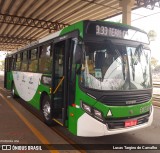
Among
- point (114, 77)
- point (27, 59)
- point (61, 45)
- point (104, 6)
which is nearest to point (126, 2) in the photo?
point (104, 6)

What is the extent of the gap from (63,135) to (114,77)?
233cm

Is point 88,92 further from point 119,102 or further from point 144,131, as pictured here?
point 144,131

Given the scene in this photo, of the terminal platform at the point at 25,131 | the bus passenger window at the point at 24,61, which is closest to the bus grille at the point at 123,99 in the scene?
the terminal platform at the point at 25,131

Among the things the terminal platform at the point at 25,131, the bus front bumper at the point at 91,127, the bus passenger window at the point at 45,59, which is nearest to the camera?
the bus front bumper at the point at 91,127

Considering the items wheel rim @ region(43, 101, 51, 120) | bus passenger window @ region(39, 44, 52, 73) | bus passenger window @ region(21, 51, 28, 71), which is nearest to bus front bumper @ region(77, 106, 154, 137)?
wheel rim @ region(43, 101, 51, 120)

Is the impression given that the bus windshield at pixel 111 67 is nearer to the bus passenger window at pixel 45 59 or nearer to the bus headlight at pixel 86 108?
the bus headlight at pixel 86 108

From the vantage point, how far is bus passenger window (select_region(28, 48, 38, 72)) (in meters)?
8.49

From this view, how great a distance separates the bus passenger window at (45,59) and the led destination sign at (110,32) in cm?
230

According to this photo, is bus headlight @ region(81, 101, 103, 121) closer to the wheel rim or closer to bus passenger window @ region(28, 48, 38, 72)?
the wheel rim

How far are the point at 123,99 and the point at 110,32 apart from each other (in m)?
1.61

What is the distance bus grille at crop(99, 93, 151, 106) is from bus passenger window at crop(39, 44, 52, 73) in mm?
2643

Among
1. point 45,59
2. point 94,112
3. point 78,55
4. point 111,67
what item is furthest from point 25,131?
point 111,67

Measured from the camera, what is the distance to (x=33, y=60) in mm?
8859

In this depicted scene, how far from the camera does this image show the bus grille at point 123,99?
16.0ft
